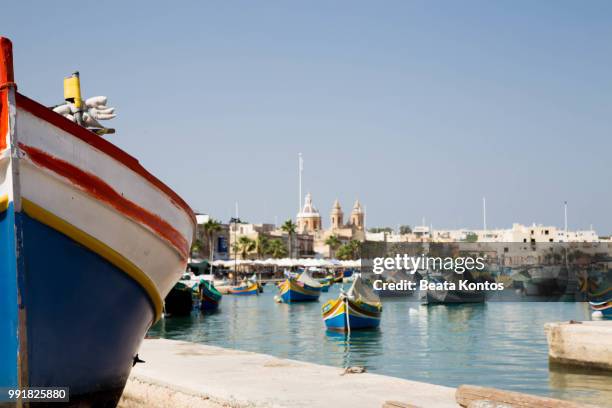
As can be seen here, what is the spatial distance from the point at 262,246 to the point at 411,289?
73682 mm

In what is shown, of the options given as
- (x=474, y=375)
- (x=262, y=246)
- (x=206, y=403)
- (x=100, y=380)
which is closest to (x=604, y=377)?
(x=474, y=375)

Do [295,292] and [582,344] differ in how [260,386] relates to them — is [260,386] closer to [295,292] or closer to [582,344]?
[582,344]

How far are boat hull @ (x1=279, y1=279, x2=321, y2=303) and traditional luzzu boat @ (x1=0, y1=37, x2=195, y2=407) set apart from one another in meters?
53.2

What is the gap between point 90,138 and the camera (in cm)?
704

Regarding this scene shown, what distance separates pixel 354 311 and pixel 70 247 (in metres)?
26.2

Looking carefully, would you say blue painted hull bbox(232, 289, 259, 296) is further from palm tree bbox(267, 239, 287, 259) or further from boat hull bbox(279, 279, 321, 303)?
palm tree bbox(267, 239, 287, 259)

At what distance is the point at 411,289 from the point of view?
2549 inches

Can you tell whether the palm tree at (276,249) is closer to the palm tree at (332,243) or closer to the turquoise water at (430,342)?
the palm tree at (332,243)

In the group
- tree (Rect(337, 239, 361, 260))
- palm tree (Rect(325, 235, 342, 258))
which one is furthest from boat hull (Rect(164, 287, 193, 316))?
palm tree (Rect(325, 235, 342, 258))

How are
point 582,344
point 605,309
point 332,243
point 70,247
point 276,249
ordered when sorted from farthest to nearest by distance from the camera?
1. point 332,243
2. point 276,249
3. point 605,309
4. point 582,344
5. point 70,247

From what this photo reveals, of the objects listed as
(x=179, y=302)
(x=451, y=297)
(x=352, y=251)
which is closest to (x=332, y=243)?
(x=352, y=251)

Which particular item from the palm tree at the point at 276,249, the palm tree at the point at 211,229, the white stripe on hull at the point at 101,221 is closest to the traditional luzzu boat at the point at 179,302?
the white stripe on hull at the point at 101,221

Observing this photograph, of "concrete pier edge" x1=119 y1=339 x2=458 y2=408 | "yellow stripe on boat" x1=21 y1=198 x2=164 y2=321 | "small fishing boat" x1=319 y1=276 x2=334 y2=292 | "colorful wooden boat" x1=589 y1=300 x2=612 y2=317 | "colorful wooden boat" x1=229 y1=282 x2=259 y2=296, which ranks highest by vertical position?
"yellow stripe on boat" x1=21 y1=198 x2=164 y2=321

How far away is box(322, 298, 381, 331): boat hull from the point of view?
32250 mm
